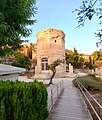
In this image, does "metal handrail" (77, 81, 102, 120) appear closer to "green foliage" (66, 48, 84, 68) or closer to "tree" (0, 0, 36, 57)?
"tree" (0, 0, 36, 57)

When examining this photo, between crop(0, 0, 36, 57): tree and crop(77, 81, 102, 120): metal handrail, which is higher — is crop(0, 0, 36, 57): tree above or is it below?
above

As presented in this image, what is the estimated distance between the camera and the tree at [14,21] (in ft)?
28.8

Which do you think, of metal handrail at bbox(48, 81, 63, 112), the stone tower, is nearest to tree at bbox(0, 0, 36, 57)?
metal handrail at bbox(48, 81, 63, 112)

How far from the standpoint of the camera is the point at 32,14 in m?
10.2

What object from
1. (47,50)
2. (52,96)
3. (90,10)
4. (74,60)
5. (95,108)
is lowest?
(95,108)

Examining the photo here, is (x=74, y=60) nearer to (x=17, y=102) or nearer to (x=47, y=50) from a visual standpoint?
(x=47, y=50)

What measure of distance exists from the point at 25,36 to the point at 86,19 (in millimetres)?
6136

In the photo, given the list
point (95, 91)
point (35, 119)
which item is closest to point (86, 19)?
point (35, 119)

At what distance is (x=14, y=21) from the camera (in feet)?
32.1

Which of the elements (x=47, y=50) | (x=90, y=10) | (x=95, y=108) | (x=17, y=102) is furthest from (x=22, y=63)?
(x=90, y=10)

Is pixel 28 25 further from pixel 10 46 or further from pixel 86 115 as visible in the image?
pixel 86 115

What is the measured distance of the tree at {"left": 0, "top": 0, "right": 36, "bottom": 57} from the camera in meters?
8.78

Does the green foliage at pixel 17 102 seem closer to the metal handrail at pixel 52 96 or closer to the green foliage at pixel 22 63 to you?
the metal handrail at pixel 52 96

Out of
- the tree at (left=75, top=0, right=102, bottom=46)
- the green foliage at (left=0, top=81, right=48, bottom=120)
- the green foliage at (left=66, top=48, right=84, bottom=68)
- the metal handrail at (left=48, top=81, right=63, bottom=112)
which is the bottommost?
the metal handrail at (left=48, top=81, right=63, bottom=112)
